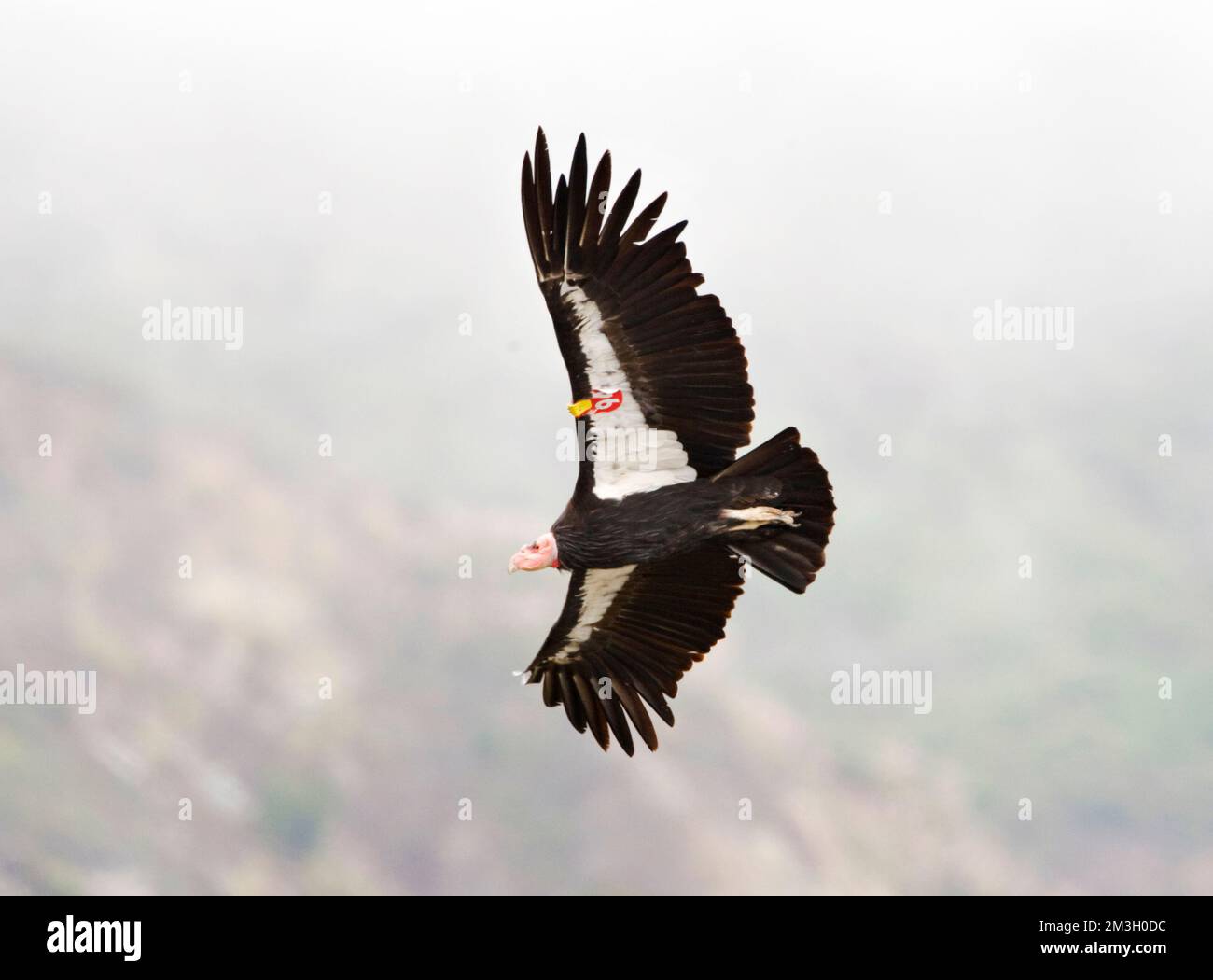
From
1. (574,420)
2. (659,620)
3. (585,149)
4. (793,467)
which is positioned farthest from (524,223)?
(659,620)

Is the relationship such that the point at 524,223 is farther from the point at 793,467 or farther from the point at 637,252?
the point at 793,467

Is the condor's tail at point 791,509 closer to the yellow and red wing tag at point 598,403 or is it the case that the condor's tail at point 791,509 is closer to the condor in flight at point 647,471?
the condor in flight at point 647,471

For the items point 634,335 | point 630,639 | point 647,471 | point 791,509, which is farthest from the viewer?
point 630,639

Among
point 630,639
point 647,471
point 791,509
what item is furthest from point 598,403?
point 630,639

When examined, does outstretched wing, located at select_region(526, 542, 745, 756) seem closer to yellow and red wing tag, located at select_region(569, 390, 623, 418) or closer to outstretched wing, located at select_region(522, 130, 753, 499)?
outstretched wing, located at select_region(522, 130, 753, 499)

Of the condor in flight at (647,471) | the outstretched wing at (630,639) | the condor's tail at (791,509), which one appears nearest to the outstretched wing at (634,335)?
the condor in flight at (647,471)

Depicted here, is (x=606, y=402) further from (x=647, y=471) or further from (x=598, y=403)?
(x=647, y=471)
